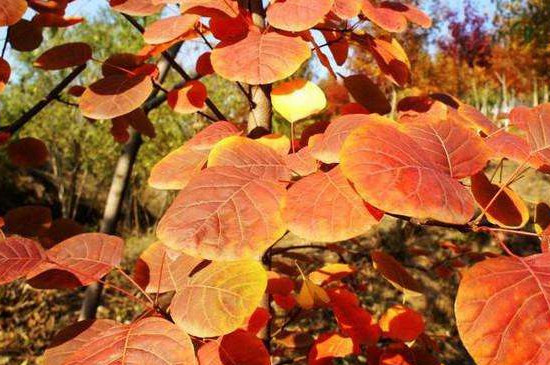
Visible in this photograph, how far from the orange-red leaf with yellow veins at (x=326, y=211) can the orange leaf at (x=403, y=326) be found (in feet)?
1.80

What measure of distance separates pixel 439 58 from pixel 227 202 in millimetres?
19787

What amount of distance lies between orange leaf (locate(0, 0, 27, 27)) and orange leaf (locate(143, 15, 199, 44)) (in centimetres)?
22

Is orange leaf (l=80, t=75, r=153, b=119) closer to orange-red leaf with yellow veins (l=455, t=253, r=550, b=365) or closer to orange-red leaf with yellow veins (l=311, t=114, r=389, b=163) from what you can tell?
orange-red leaf with yellow veins (l=311, t=114, r=389, b=163)

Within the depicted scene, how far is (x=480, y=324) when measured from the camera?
17.8 inches

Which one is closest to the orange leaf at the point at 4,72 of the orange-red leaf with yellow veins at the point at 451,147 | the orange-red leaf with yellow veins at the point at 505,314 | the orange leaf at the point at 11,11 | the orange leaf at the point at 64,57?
the orange leaf at the point at 64,57

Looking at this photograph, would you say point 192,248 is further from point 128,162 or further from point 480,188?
point 128,162

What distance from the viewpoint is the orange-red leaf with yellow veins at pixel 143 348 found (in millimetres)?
560

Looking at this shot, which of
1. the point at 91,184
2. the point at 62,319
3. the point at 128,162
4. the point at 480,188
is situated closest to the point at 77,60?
the point at 480,188

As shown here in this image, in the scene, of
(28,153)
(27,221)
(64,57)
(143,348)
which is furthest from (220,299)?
(28,153)

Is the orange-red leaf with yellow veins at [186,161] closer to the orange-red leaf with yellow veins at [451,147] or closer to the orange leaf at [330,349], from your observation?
the orange-red leaf with yellow veins at [451,147]

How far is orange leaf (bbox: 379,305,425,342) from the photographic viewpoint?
3.20 ft

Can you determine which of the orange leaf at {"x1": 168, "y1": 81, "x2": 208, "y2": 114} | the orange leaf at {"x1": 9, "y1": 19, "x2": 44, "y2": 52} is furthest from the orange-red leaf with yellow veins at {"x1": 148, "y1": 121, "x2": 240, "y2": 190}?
the orange leaf at {"x1": 9, "y1": 19, "x2": 44, "y2": 52}

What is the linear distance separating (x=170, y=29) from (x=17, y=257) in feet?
1.46

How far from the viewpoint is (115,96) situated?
0.85m
